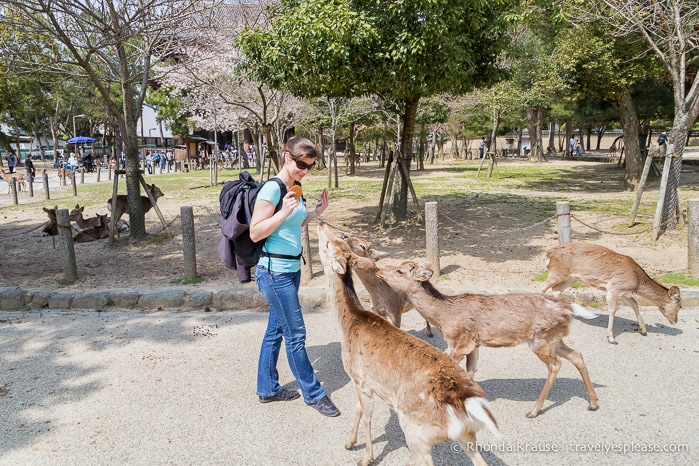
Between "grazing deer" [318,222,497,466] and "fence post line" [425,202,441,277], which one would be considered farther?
"fence post line" [425,202,441,277]

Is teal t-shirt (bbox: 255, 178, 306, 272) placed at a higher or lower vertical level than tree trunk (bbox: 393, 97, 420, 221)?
lower

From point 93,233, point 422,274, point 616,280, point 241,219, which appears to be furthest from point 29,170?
point 616,280

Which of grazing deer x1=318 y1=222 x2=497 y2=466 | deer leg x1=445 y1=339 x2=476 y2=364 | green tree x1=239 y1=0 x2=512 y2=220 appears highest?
green tree x1=239 y1=0 x2=512 y2=220

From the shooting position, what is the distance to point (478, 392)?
2.55 meters

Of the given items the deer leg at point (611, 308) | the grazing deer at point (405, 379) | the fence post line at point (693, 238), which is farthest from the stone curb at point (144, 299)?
the fence post line at point (693, 238)

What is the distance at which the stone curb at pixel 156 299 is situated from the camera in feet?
20.5

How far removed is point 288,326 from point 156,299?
11.4 feet

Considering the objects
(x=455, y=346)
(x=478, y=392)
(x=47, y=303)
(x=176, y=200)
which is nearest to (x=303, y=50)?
(x=47, y=303)

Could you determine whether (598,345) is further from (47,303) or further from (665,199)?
(47,303)

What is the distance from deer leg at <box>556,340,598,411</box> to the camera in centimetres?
367

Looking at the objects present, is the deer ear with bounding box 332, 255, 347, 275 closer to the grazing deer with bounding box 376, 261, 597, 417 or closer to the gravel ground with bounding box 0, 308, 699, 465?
the grazing deer with bounding box 376, 261, 597, 417

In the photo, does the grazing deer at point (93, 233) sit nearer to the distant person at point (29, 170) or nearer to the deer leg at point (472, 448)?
the deer leg at point (472, 448)

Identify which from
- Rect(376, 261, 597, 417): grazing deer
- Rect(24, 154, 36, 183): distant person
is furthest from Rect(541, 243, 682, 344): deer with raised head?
Rect(24, 154, 36, 183): distant person

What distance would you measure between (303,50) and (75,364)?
5.44 meters
